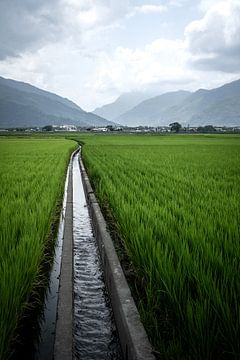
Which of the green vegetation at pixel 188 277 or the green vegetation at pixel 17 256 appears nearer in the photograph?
the green vegetation at pixel 188 277

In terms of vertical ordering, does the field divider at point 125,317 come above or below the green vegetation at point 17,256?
below

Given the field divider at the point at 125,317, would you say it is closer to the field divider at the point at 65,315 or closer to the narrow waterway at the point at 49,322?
the field divider at the point at 65,315

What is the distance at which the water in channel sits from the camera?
97.7 inches

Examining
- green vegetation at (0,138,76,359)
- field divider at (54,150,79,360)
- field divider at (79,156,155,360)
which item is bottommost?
field divider at (54,150,79,360)

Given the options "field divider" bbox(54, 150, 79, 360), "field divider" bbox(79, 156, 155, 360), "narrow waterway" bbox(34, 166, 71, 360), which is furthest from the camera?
"narrow waterway" bbox(34, 166, 71, 360)

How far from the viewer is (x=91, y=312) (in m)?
3.01

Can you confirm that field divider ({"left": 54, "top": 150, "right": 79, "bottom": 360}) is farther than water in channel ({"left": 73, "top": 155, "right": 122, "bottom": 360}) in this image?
A: No

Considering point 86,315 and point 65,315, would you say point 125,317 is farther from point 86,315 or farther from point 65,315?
point 86,315

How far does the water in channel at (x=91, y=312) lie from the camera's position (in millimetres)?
2480

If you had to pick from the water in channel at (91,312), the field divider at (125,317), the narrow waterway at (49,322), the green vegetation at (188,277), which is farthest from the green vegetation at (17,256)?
the green vegetation at (188,277)

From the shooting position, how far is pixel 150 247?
3049 millimetres

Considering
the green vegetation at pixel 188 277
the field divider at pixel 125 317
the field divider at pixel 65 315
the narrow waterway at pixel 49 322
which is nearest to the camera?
the green vegetation at pixel 188 277

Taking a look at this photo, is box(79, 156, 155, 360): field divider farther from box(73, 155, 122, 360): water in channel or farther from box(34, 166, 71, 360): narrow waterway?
box(34, 166, 71, 360): narrow waterway

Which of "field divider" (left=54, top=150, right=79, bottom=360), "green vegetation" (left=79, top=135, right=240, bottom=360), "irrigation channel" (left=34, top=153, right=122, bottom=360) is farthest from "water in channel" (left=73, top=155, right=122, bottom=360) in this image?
"green vegetation" (left=79, top=135, right=240, bottom=360)
